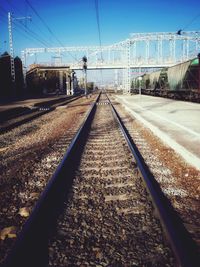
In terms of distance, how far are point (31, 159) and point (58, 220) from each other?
10.8 ft

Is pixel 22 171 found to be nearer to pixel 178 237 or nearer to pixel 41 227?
pixel 41 227

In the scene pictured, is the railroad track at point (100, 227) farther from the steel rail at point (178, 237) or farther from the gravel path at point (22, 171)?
the gravel path at point (22, 171)

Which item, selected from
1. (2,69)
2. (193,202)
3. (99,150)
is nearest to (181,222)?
(193,202)

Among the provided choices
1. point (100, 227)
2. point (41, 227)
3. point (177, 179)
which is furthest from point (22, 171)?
point (177, 179)

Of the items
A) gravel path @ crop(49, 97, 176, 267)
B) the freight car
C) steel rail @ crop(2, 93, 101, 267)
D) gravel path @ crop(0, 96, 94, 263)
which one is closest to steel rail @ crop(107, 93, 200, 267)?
gravel path @ crop(49, 97, 176, 267)

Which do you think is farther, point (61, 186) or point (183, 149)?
point (183, 149)

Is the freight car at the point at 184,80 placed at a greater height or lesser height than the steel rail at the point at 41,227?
greater

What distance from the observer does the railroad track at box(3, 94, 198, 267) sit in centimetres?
277

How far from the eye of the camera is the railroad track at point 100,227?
2768 millimetres

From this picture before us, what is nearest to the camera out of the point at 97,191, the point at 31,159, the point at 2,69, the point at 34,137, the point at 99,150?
the point at 97,191

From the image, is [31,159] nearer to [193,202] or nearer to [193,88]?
[193,202]

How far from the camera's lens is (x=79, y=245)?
3043mm

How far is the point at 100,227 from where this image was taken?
11.2 ft

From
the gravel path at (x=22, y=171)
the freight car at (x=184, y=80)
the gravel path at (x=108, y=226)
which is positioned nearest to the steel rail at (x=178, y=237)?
the gravel path at (x=108, y=226)
